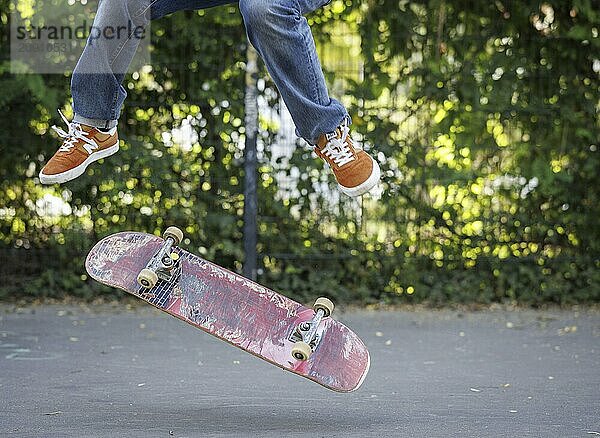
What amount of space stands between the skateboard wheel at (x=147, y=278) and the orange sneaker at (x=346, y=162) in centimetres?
73

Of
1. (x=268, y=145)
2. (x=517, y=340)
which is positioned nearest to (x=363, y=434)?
(x=517, y=340)

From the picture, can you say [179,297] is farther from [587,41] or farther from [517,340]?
[587,41]

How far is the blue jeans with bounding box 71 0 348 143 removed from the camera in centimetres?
317

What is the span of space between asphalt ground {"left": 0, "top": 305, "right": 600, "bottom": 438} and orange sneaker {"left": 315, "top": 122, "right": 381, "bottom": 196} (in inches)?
33.8

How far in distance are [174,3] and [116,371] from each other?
6.21 feet

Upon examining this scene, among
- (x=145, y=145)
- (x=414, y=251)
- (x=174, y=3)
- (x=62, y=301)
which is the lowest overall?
(x=62, y=301)

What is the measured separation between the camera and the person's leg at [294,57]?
315 centimetres

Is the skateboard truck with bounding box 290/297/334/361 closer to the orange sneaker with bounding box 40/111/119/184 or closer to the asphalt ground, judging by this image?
the asphalt ground

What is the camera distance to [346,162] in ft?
11.3

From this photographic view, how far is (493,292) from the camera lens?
7.04m

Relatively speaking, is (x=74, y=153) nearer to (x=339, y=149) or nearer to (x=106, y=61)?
(x=106, y=61)

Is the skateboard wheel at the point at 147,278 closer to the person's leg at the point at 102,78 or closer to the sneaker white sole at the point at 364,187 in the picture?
the person's leg at the point at 102,78

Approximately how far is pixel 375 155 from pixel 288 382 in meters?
2.66

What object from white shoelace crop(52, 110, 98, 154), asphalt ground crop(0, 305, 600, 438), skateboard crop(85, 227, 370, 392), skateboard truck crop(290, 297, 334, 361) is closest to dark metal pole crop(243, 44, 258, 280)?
asphalt ground crop(0, 305, 600, 438)
